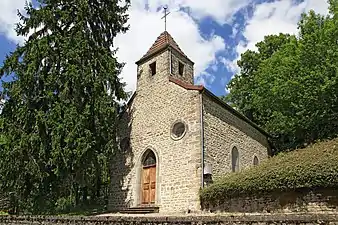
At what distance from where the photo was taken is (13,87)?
51.8 ft

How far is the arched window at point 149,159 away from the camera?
17291mm

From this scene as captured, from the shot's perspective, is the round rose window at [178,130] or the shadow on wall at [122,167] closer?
the round rose window at [178,130]

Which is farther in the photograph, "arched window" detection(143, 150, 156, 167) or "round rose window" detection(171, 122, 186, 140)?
"arched window" detection(143, 150, 156, 167)

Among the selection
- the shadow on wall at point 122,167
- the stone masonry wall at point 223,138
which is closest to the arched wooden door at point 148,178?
the shadow on wall at point 122,167

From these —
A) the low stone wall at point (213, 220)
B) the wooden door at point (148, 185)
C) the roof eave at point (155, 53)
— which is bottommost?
the low stone wall at point (213, 220)

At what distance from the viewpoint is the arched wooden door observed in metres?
16.8

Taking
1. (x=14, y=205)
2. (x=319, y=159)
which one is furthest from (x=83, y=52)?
(x=319, y=159)

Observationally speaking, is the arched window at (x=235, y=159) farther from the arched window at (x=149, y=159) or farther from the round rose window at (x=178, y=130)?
the arched window at (x=149, y=159)

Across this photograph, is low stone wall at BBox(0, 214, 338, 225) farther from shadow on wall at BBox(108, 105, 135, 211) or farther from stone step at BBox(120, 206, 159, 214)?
shadow on wall at BBox(108, 105, 135, 211)

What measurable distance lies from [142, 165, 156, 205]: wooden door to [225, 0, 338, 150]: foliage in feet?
39.7

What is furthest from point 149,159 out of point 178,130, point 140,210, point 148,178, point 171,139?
point 140,210

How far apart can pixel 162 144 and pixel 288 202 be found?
23.5ft

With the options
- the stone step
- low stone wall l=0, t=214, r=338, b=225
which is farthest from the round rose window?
low stone wall l=0, t=214, r=338, b=225

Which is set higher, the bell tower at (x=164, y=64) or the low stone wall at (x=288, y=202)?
the bell tower at (x=164, y=64)
